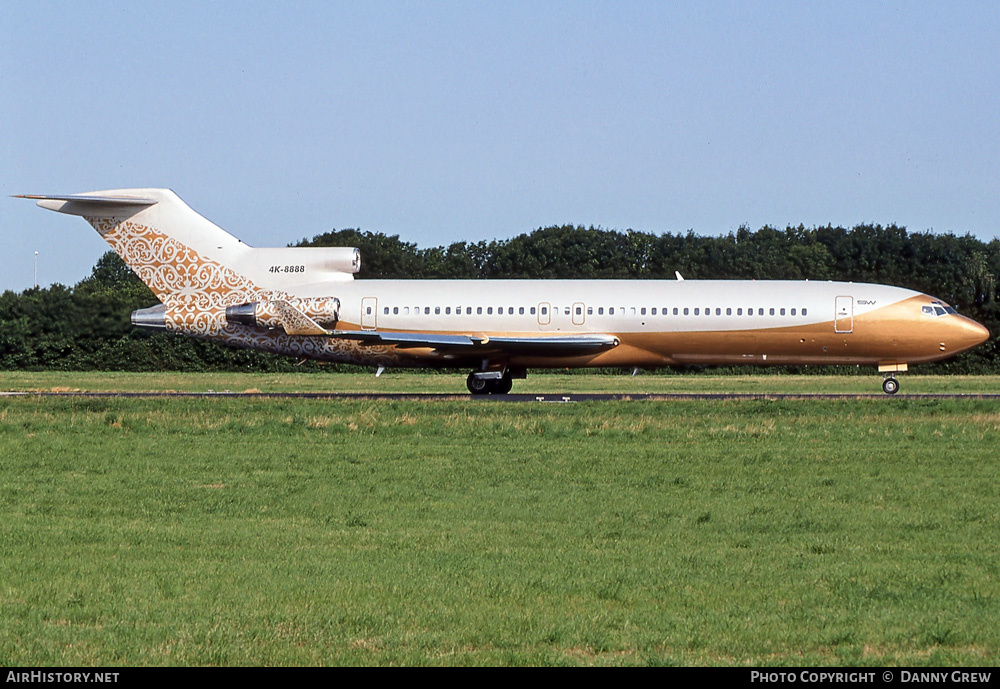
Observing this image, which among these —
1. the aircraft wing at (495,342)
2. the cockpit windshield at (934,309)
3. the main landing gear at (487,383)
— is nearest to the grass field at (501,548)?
the aircraft wing at (495,342)

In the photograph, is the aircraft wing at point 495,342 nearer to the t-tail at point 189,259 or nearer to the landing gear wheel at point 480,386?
the landing gear wheel at point 480,386

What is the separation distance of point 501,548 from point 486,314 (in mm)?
25128

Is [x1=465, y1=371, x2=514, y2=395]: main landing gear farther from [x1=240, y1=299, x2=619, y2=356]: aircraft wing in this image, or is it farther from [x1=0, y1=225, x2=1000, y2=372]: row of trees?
[x1=0, y1=225, x2=1000, y2=372]: row of trees

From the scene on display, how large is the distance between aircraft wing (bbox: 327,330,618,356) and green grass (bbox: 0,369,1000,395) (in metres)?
5.23

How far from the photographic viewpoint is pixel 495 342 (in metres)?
35.8

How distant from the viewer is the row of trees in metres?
62.1

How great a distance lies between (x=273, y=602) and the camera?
9172 mm

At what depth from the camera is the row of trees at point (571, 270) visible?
6206cm

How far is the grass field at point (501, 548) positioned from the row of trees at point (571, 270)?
40866 mm

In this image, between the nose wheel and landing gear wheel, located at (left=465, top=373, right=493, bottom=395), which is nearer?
landing gear wheel, located at (left=465, top=373, right=493, bottom=395)

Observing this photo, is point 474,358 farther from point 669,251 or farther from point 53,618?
point 669,251

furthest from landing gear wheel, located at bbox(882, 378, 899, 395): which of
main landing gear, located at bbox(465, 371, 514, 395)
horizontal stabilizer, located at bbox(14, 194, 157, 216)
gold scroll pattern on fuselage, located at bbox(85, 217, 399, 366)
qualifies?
horizontal stabilizer, located at bbox(14, 194, 157, 216)

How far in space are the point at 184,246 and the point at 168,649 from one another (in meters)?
31.6

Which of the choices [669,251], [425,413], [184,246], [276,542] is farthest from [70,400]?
[669,251]
